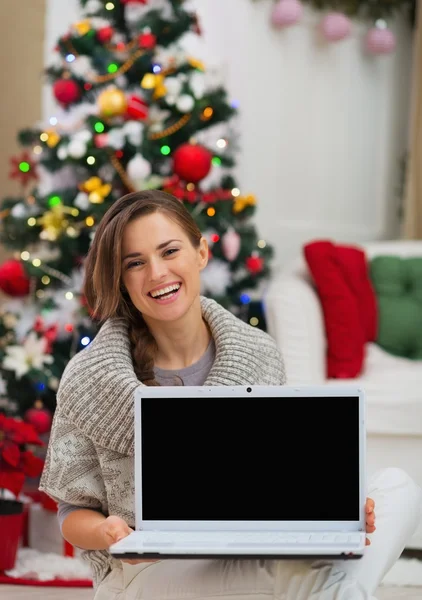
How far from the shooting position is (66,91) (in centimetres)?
307

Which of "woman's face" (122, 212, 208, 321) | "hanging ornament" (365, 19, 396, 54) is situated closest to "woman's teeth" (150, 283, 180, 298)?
"woman's face" (122, 212, 208, 321)

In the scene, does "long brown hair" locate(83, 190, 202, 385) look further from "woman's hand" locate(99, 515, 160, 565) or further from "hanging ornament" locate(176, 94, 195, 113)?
"hanging ornament" locate(176, 94, 195, 113)

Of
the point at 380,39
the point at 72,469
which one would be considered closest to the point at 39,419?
the point at 72,469

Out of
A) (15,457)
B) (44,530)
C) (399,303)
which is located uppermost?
(399,303)

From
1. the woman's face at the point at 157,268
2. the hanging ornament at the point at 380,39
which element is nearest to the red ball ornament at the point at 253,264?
the hanging ornament at the point at 380,39

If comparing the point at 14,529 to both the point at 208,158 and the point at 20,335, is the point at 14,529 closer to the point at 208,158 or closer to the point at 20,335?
the point at 20,335

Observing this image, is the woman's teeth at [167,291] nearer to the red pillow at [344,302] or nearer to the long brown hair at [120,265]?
the long brown hair at [120,265]

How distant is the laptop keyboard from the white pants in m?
0.06

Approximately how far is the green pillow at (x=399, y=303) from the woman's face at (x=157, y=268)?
1.74 m

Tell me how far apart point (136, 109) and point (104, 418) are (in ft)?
5.81

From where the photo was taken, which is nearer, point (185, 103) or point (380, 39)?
point (185, 103)

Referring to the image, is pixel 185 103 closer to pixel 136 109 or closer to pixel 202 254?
pixel 136 109

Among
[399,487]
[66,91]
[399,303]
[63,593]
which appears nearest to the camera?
[399,487]

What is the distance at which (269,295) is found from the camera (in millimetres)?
2949
